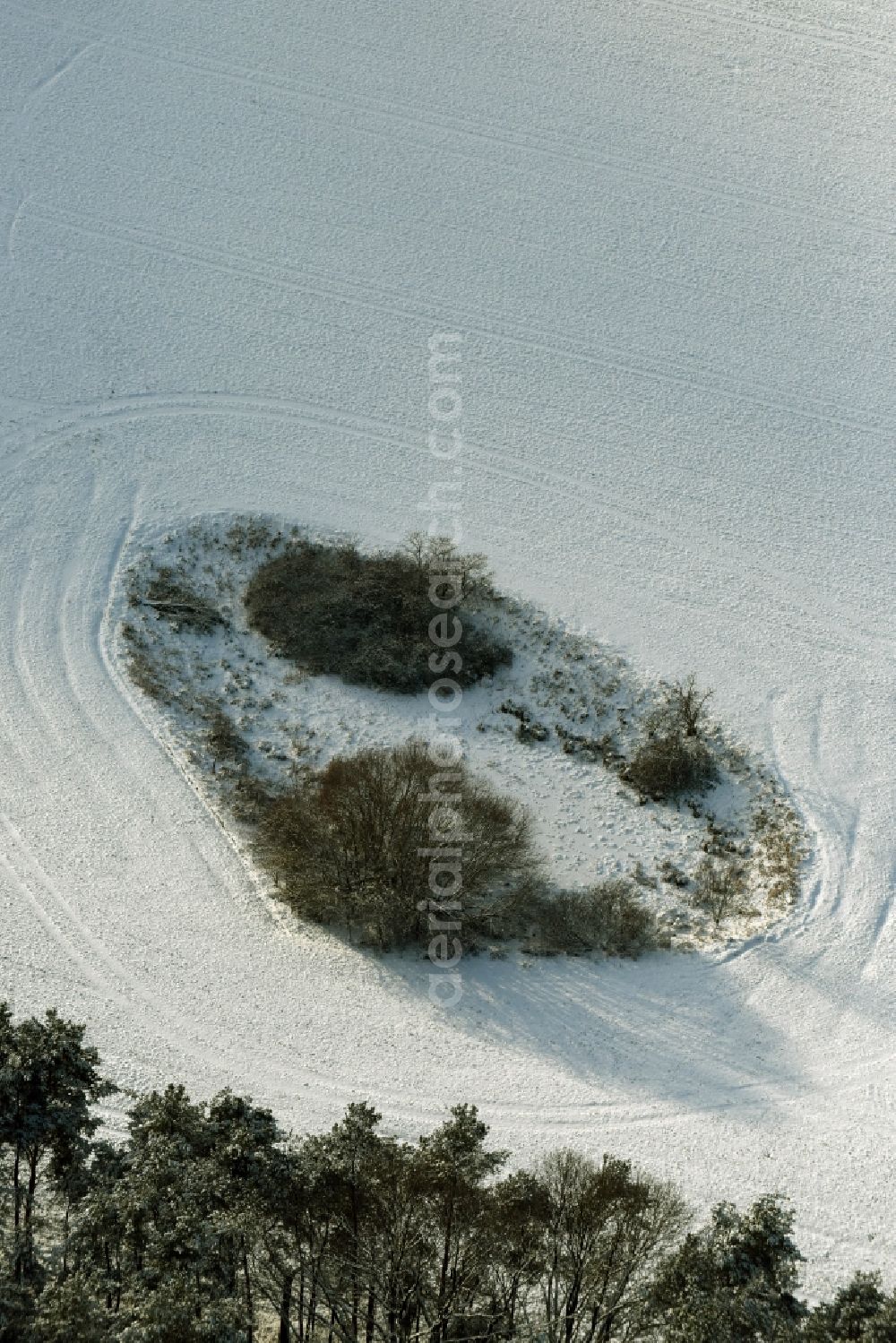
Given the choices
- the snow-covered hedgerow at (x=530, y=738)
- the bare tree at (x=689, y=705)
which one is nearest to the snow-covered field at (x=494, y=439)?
the bare tree at (x=689, y=705)

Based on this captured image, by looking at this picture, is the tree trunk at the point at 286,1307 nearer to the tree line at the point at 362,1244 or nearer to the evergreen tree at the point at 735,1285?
the tree line at the point at 362,1244

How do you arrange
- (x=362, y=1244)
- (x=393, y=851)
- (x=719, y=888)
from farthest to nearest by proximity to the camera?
(x=719, y=888), (x=393, y=851), (x=362, y=1244)

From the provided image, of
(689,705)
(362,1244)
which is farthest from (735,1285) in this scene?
(689,705)

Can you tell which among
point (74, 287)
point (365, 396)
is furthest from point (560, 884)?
point (74, 287)

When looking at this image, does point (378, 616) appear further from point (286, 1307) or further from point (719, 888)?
point (286, 1307)

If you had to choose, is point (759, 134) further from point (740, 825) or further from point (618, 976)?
point (618, 976)

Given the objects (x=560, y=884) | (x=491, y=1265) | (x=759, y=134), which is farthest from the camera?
(x=759, y=134)
